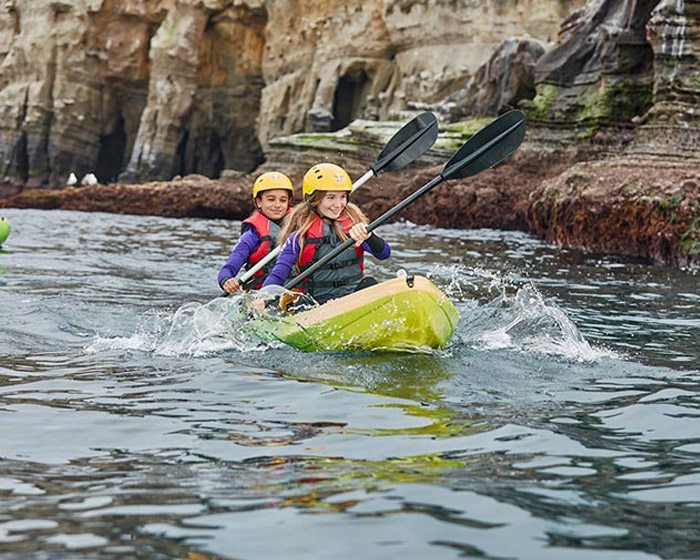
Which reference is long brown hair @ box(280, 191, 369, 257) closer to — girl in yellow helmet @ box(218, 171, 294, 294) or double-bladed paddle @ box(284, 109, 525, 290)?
double-bladed paddle @ box(284, 109, 525, 290)

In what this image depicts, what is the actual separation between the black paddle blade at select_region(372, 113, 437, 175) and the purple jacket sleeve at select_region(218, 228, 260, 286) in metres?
1.22

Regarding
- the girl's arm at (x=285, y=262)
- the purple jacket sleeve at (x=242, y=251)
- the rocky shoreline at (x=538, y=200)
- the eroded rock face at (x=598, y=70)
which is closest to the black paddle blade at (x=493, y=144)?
the girl's arm at (x=285, y=262)

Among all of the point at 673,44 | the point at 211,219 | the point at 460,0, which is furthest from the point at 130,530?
the point at 460,0

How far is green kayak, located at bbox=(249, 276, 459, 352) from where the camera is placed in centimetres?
589

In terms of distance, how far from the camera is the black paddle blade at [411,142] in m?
8.02

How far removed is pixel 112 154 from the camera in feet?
158

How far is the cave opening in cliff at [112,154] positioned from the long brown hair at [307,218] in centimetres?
4177

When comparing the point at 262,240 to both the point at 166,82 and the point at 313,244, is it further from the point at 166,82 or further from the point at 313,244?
the point at 166,82

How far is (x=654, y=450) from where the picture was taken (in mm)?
3629

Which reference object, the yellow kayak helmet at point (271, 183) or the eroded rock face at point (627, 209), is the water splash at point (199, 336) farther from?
the eroded rock face at point (627, 209)

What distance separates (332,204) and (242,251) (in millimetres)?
1213

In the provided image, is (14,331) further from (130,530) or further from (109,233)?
(109,233)

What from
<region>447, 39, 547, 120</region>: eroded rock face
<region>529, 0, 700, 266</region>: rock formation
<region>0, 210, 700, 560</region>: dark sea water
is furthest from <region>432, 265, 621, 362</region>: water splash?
<region>447, 39, 547, 120</region>: eroded rock face

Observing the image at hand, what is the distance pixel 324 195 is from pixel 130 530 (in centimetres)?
414
